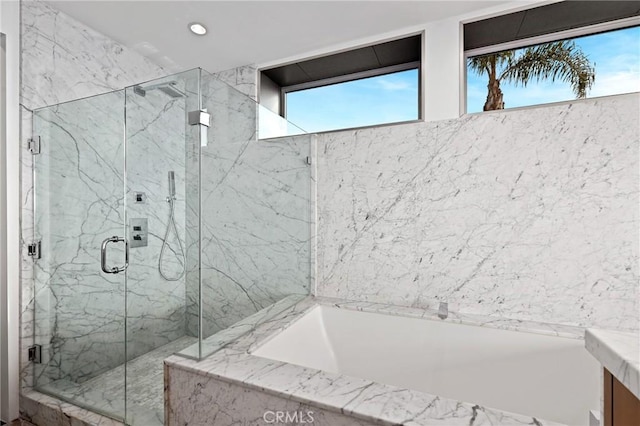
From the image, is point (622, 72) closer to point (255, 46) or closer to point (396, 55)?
point (396, 55)

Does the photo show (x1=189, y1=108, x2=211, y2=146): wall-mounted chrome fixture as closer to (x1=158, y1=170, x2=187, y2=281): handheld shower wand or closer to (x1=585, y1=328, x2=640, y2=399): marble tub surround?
(x1=158, y1=170, x2=187, y2=281): handheld shower wand

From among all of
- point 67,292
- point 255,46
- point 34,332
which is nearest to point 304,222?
point 255,46

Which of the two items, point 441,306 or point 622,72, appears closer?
point 622,72

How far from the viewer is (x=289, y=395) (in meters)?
1.18

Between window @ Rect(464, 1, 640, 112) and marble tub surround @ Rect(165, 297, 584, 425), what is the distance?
1715 mm

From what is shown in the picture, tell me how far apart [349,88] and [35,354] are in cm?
263

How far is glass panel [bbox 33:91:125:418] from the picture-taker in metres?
1.89

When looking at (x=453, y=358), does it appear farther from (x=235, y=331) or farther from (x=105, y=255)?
(x=105, y=255)

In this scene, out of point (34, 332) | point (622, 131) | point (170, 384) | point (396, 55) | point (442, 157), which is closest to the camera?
point (170, 384)

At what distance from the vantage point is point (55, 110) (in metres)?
1.96

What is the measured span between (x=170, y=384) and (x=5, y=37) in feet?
6.68

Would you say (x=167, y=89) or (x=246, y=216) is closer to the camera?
(x=167, y=89)

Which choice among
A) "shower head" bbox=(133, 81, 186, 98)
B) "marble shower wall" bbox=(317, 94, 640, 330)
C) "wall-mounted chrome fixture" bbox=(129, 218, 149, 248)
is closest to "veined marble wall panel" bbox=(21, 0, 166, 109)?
"shower head" bbox=(133, 81, 186, 98)

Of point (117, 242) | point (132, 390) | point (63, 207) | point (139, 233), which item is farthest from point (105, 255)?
point (132, 390)
